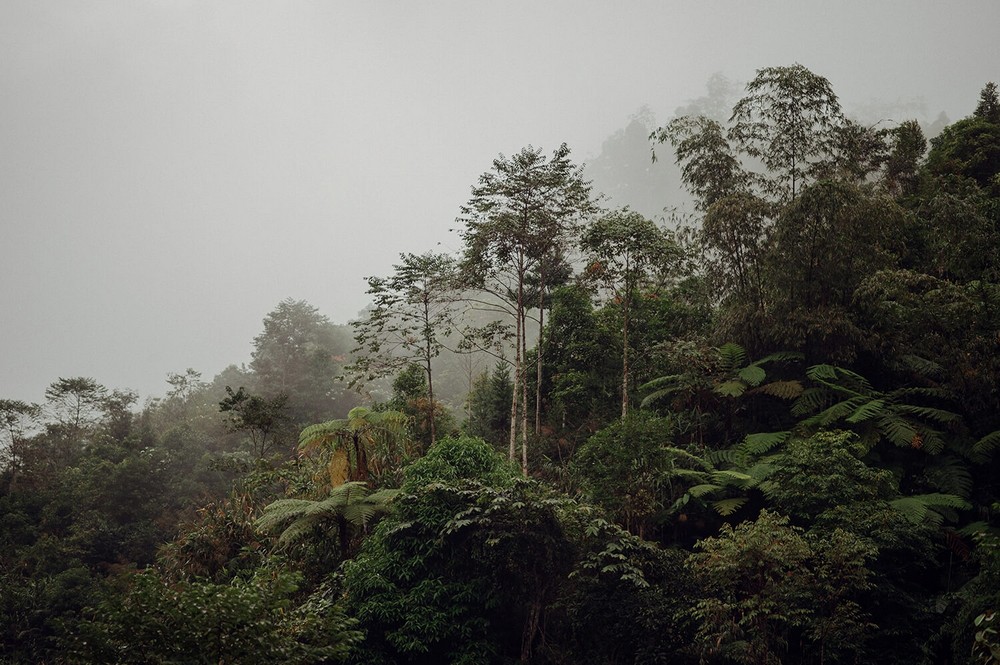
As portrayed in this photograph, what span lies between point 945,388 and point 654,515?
17.7 ft

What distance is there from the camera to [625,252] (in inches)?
549

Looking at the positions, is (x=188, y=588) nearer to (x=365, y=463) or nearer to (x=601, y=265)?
(x=365, y=463)

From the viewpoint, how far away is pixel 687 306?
1642 cm

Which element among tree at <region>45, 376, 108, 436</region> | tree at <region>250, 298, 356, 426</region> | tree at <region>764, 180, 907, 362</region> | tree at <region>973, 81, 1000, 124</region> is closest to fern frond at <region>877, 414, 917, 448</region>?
tree at <region>764, 180, 907, 362</region>

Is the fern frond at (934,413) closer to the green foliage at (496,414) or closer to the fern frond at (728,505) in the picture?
the fern frond at (728,505)

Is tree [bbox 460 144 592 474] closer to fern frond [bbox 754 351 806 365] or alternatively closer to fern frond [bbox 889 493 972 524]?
fern frond [bbox 754 351 806 365]

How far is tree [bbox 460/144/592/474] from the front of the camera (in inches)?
565

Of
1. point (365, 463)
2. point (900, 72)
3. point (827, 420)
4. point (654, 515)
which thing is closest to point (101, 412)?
point (365, 463)

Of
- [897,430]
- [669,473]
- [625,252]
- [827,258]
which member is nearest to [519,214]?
[625,252]

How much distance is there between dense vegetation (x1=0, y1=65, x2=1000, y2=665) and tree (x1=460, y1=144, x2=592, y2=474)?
9cm

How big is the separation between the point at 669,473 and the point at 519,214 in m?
7.77

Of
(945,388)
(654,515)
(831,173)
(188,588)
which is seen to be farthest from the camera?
(831,173)

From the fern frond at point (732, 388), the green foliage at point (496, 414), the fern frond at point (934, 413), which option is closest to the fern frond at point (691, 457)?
the fern frond at point (732, 388)

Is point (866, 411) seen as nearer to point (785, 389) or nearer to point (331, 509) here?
point (785, 389)
